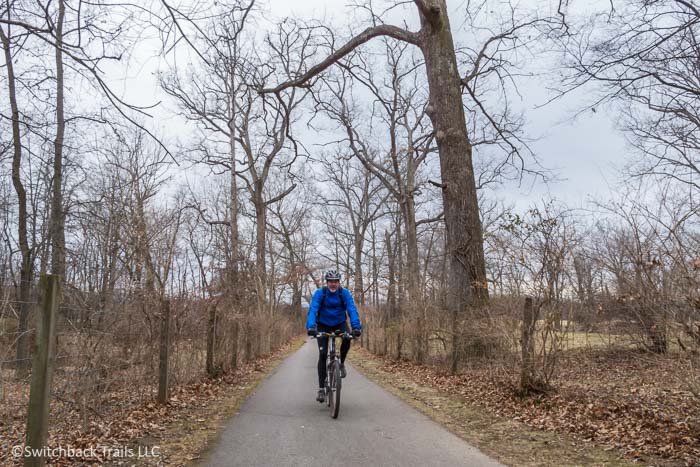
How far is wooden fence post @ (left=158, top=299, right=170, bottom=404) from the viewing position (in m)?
7.98

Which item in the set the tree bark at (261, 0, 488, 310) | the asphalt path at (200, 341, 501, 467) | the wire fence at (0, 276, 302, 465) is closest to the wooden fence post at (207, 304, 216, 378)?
the wire fence at (0, 276, 302, 465)

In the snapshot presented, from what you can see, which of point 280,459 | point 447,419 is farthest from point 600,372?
point 280,459

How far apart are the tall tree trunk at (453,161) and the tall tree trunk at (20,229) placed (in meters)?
8.27

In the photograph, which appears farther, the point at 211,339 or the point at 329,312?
the point at 211,339

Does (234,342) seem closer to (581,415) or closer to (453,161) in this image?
(453,161)

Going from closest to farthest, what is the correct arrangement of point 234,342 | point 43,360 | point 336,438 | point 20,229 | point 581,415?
1. point 43,360
2. point 336,438
3. point 581,415
4. point 234,342
5. point 20,229

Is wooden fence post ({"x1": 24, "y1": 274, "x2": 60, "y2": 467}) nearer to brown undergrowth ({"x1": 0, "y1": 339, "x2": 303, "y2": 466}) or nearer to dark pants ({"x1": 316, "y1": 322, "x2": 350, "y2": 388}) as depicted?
brown undergrowth ({"x1": 0, "y1": 339, "x2": 303, "y2": 466})

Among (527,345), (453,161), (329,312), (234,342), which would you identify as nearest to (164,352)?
(329,312)

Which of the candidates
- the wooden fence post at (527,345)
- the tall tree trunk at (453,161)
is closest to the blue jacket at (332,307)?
the wooden fence post at (527,345)

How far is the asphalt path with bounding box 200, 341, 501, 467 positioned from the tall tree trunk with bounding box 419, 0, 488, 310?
394 cm

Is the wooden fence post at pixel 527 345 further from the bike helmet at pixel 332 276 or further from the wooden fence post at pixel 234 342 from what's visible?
the wooden fence post at pixel 234 342

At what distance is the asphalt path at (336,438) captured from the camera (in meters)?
5.15

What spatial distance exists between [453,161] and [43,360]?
10046 mm

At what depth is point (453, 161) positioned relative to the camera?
41.1 ft
